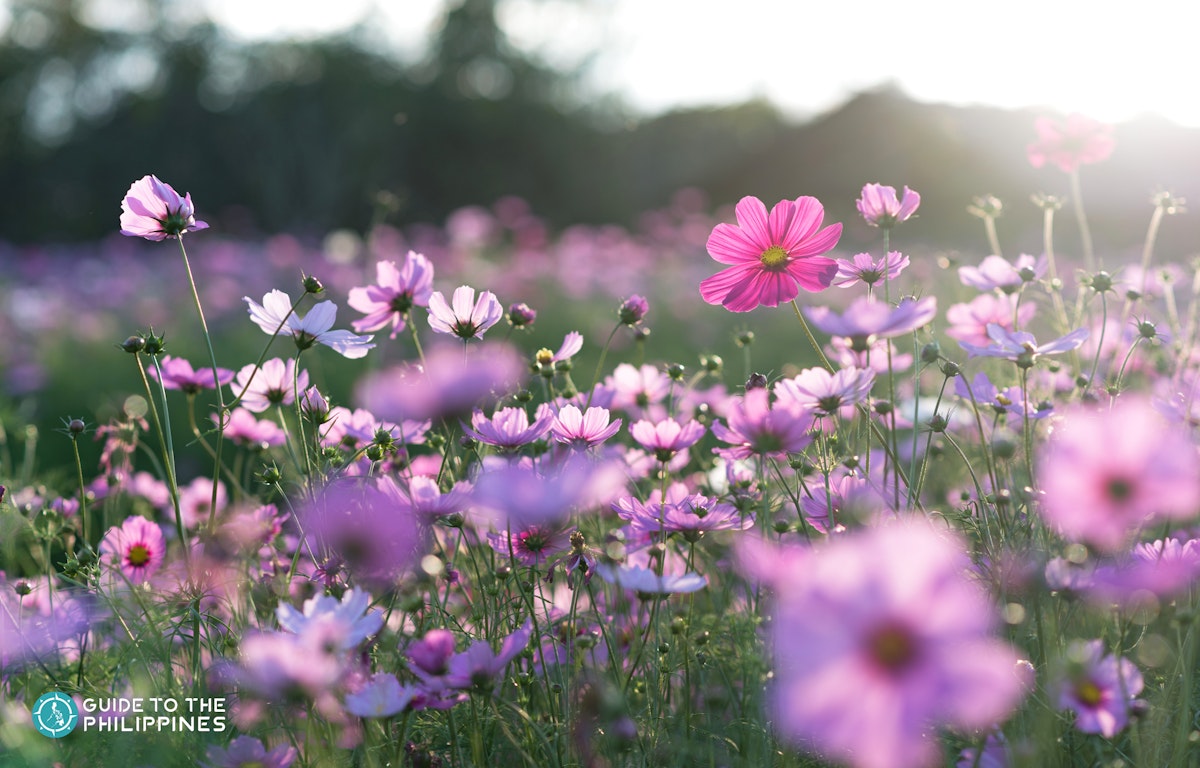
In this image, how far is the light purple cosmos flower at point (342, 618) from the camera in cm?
81

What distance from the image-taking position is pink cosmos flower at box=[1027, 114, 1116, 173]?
1.97 metres

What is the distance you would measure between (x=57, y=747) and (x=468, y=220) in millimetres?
5367

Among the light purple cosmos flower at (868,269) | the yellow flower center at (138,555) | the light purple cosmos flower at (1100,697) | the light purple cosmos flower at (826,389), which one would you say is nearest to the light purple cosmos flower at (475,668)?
the light purple cosmos flower at (826,389)

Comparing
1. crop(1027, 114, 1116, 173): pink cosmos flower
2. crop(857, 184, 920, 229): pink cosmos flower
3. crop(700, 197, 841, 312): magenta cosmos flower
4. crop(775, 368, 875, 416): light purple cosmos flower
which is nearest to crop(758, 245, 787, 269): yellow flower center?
crop(700, 197, 841, 312): magenta cosmos flower

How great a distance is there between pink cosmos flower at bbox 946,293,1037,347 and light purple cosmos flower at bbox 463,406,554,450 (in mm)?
724

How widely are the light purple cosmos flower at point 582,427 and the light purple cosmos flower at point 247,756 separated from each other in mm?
436

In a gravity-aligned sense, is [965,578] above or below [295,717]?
above

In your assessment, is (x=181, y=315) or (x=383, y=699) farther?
(x=181, y=315)

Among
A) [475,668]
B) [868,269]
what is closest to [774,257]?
[868,269]

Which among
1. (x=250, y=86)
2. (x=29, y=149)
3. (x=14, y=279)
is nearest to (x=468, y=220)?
(x=14, y=279)

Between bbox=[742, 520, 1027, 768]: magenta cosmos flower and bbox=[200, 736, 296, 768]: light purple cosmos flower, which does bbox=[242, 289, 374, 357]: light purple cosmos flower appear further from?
bbox=[742, 520, 1027, 768]: magenta cosmos flower

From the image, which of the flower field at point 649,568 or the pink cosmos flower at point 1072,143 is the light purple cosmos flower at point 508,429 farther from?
the pink cosmos flower at point 1072,143

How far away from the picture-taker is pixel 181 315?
16.6 feet

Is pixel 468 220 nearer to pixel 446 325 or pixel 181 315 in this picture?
pixel 181 315
